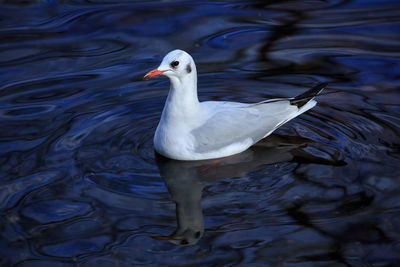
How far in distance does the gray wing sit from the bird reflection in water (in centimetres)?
16

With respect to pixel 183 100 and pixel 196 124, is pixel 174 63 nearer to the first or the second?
pixel 183 100

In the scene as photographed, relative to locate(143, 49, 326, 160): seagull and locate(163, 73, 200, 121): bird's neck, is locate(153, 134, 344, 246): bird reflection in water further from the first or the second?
locate(163, 73, 200, 121): bird's neck

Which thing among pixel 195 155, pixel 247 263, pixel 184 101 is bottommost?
pixel 247 263

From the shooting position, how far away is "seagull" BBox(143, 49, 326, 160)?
5.57 meters

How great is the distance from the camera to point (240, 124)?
5863 millimetres

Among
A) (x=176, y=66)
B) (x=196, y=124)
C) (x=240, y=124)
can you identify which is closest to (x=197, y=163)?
(x=196, y=124)

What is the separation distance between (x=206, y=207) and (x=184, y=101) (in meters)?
1.10

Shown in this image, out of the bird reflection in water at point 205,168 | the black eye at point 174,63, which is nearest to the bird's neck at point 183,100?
the black eye at point 174,63

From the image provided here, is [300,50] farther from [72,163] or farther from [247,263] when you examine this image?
[247,263]

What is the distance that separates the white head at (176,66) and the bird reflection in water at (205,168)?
33.1 inches

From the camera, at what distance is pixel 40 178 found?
550 cm

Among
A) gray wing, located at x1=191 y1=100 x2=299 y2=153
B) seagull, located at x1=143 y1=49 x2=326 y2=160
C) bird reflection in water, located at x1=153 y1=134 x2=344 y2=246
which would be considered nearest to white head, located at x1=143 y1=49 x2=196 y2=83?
seagull, located at x1=143 y1=49 x2=326 y2=160

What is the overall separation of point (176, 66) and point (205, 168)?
983 mm

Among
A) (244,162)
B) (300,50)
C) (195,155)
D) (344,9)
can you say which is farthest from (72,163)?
(344,9)
